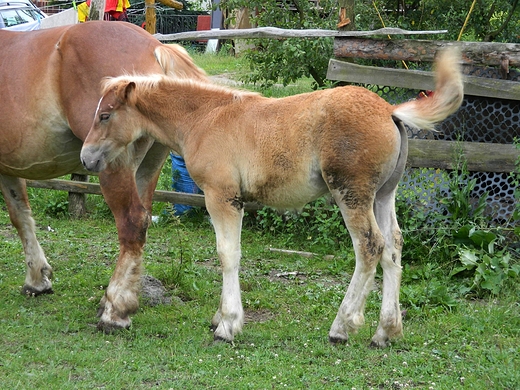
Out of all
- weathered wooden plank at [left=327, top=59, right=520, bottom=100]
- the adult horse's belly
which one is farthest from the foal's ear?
weathered wooden plank at [left=327, top=59, right=520, bottom=100]

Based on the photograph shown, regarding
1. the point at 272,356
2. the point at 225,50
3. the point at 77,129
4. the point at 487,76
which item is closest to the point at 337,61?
the point at 487,76

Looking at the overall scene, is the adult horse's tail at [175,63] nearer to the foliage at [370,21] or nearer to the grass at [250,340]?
the grass at [250,340]

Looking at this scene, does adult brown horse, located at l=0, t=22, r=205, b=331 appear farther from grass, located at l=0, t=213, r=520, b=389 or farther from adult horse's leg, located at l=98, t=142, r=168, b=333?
grass, located at l=0, t=213, r=520, b=389

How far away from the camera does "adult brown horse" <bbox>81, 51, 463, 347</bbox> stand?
4.57 m

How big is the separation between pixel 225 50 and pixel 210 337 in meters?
15.2

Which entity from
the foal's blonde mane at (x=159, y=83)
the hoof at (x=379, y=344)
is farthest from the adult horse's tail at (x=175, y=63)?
the hoof at (x=379, y=344)

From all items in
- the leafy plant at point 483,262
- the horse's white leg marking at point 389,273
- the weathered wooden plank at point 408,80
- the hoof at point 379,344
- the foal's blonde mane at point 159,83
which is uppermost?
the foal's blonde mane at point 159,83

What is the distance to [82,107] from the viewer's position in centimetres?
526

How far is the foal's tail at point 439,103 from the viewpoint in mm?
4566

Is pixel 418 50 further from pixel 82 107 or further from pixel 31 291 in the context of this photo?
pixel 31 291

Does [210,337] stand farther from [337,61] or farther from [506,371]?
[337,61]

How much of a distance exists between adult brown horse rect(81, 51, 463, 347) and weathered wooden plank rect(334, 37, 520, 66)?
7.99ft

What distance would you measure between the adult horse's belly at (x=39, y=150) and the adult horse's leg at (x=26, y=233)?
0.55 metres

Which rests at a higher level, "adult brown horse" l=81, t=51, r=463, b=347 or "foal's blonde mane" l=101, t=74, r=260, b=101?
"foal's blonde mane" l=101, t=74, r=260, b=101
